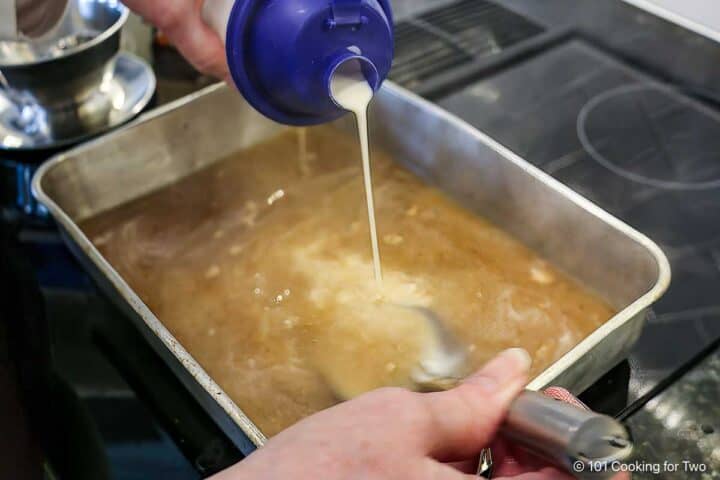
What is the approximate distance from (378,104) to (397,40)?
0.74 ft

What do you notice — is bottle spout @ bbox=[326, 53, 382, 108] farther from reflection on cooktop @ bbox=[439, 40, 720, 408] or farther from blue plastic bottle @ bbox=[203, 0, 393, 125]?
reflection on cooktop @ bbox=[439, 40, 720, 408]

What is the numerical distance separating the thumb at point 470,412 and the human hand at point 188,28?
469 mm

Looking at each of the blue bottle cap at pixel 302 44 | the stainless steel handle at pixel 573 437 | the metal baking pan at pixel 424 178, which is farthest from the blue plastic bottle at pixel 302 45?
the stainless steel handle at pixel 573 437

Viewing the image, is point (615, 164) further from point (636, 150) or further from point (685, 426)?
→ point (685, 426)

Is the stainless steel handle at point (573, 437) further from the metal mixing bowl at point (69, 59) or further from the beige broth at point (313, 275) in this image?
the metal mixing bowl at point (69, 59)

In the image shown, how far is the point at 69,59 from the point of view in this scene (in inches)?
38.1

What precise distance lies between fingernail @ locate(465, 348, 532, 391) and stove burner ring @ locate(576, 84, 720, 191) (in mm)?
517

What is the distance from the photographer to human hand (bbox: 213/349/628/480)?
432 millimetres

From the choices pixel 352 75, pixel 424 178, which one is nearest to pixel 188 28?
pixel 352 75

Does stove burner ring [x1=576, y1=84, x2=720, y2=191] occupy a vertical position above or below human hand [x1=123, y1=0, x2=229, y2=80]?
below

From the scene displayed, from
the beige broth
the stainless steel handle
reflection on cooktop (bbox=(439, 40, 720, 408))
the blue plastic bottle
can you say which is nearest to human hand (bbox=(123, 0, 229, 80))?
the blue plastic bottle

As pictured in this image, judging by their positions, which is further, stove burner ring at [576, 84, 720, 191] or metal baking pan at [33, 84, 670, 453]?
stove burner ring at [576, 84, 720, 191]

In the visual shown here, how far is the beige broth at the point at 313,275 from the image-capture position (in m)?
0.79

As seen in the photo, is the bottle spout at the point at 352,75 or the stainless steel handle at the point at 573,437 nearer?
the stainless steel handle at the point at 573,437
